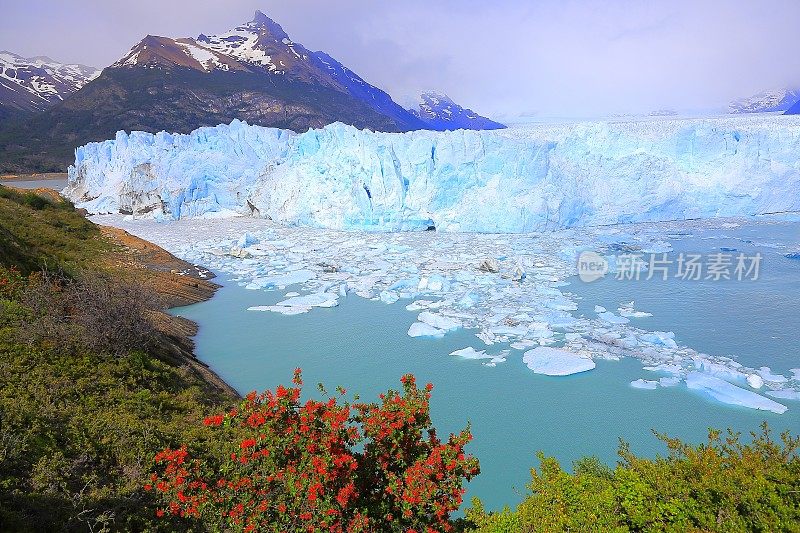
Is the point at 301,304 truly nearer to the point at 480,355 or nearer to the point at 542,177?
the point at 480,355

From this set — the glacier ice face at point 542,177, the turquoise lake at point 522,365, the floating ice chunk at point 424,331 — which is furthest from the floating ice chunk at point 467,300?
the glacier ice face at point 542,177

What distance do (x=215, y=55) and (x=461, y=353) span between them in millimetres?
83840

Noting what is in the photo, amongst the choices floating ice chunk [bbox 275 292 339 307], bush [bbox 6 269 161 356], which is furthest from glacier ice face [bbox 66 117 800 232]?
bush [bbox 6 269 161 356]

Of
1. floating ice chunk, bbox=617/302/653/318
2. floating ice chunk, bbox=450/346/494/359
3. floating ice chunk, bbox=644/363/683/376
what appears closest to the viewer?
floating ice chunk, bbox=644/363/683/376

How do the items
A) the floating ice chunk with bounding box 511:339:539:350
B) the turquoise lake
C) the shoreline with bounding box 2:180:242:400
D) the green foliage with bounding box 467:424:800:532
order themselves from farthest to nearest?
the floating ice chunk with bounding box 511:339:539:350
the shoreline with bounding box 2:180:242:400
the turquoise lake
the green foliage with bounding box 467:424:800:532

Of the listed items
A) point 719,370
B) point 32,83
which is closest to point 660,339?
point 719,370

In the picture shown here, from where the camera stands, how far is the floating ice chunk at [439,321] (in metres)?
10.0

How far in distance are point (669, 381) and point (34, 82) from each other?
11703 cm

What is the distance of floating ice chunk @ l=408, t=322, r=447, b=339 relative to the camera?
9.76 m

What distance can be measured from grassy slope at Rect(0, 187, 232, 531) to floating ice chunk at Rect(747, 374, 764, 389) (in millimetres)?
7869

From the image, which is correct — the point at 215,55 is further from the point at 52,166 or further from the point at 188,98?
the point at 52,166

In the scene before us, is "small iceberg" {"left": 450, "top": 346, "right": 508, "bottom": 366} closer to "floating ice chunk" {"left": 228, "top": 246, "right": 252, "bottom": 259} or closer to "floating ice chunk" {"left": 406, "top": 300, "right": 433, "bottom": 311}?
"floating ice chunk" {"left": 406, "top": 300, "right": 433, "bottom": 311}

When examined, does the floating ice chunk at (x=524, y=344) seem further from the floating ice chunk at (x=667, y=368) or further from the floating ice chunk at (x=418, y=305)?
the floating ice chunk at (x=418, y=305)

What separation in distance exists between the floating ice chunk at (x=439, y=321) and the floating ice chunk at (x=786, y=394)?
5.27 meters
